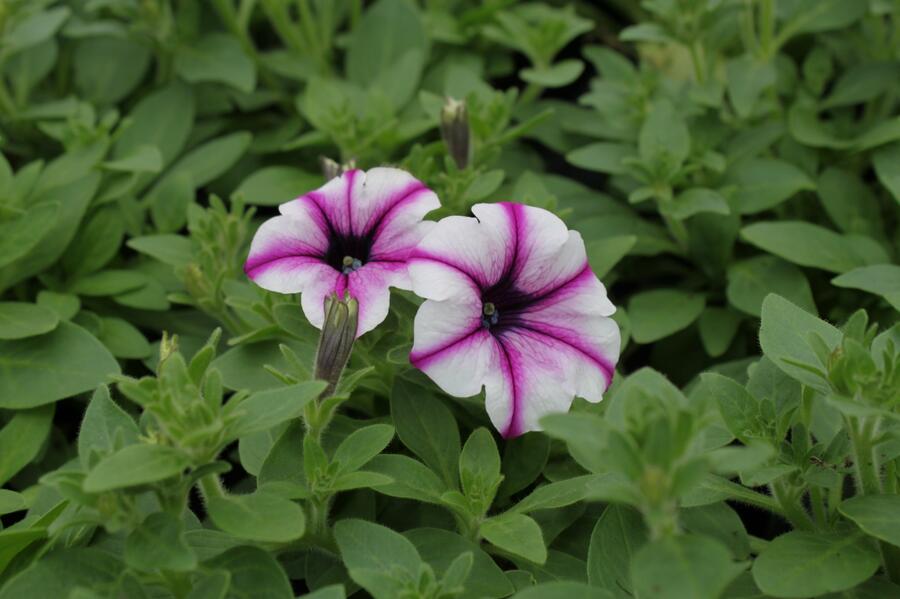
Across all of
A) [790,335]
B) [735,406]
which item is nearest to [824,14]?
[790,335]

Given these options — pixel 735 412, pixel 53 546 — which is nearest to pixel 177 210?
pixel 53 546

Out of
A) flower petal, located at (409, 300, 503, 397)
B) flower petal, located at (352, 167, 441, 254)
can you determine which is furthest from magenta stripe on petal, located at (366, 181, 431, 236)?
flower petal, located at (409, 300, 503, 397)

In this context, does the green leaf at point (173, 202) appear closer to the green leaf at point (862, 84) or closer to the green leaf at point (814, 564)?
the green leaf at point (814, 564)

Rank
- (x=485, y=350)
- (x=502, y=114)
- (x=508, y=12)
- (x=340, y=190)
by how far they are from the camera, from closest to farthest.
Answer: (x=485, y=350)
(x=340, y=190)
(x=502, y=114)
(x=508, y=12)

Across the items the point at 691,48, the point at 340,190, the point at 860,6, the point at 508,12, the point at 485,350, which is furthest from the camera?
the point at 508,12

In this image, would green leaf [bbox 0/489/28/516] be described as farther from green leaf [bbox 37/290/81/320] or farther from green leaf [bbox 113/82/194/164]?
green leaf [bbox 113/82/194/164]

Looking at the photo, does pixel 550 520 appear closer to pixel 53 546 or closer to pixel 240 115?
pixel 53 546

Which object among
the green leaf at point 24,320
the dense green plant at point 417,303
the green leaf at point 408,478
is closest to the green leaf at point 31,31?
the dense green plant at point 417,303
